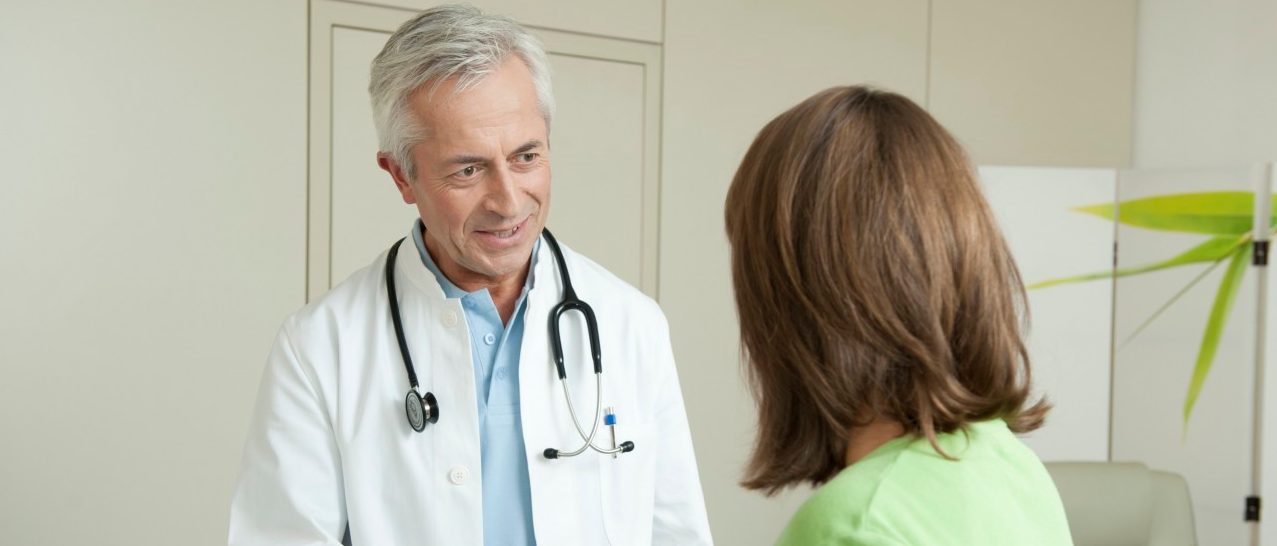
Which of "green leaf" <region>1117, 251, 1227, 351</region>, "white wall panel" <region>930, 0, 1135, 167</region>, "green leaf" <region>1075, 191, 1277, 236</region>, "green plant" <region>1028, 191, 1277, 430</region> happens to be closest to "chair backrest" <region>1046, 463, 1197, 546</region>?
"green plant" <region>1028, 191, 1277, 430</region>

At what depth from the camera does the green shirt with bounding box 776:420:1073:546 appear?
889mm

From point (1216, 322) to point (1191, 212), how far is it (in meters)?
0.39

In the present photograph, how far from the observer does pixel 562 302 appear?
1.68 metres

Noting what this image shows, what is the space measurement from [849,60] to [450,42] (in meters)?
2.72

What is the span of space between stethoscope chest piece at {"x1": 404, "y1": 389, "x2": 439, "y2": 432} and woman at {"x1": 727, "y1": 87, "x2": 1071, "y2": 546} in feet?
2.12

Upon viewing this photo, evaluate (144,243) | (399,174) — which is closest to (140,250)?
(144,243)

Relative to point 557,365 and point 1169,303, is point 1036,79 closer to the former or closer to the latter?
point 1169,303

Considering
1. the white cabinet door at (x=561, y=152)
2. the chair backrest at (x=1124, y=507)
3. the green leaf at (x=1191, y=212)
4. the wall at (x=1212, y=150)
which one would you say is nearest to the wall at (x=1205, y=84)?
the wall at (x=1212, y=150)

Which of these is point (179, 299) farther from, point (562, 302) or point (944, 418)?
point (944, 418)

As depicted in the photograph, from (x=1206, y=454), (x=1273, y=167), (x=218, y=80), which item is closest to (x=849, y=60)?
(x=1273, y=167)

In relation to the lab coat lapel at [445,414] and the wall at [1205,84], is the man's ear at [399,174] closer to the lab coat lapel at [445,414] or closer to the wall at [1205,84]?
the lab coat lapel at [445,414]

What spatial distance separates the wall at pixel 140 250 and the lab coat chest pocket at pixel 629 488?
173 centimetres

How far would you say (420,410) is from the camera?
154cm

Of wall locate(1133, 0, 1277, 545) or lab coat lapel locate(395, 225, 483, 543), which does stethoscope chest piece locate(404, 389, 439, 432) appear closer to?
lab coat lapel locate(395, 225, 483, 543)
